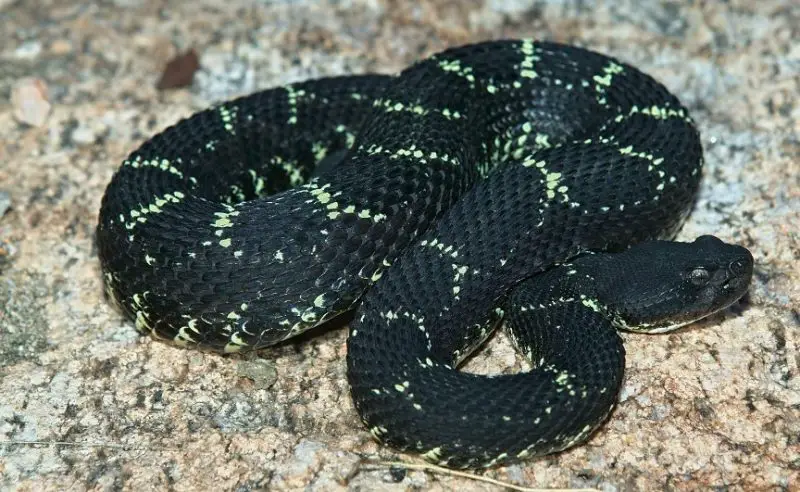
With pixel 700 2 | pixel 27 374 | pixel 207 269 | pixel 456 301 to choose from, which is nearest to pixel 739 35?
pixel 700 2

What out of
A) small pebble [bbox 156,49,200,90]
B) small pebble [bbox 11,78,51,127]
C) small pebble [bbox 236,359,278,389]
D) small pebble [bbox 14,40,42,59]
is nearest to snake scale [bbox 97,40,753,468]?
small pebble [bbox 236,359,278,389]

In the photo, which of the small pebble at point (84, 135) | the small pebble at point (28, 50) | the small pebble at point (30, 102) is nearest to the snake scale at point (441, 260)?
the small pebble at point (84, 135)

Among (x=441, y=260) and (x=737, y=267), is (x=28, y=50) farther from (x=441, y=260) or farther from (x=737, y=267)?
(x=737, y=267)

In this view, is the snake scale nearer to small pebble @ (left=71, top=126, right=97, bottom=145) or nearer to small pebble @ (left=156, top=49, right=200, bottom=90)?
small pebble @ (left=71, top=126, right=97, bottom=145)

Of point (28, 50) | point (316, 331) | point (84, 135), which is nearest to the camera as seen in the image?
point (316, 331)

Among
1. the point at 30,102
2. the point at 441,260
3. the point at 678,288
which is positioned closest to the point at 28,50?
the point at 30,102

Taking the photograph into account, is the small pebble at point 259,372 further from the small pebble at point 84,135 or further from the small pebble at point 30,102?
the small pebble at point 30,102

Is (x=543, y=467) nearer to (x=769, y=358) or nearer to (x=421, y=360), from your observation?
(x=421, y=360)
